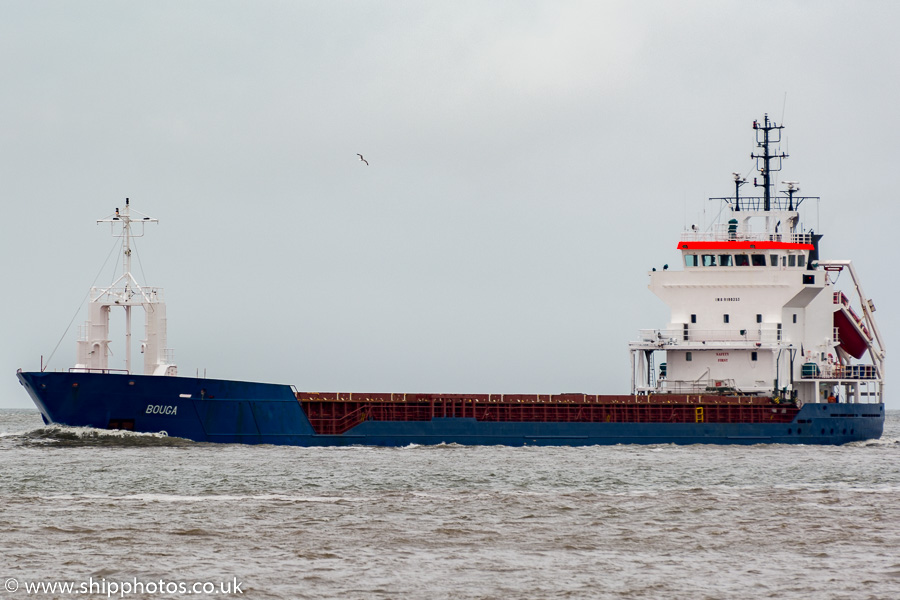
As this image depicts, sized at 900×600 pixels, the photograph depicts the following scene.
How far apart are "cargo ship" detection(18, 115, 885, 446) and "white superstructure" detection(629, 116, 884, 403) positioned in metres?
0.05

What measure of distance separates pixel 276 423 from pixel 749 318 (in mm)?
17283

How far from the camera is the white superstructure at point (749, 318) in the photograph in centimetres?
4250

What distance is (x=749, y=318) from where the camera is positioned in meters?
42.9

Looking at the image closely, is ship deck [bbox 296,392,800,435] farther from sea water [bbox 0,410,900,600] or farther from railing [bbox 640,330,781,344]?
sea water [bbox 0,410,900,600]

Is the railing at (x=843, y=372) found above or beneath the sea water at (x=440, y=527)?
above

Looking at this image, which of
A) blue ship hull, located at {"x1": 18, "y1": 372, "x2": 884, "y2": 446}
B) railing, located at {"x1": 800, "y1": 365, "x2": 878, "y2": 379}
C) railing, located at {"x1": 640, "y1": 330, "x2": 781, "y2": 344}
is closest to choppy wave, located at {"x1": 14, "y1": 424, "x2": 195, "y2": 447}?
blue ship hull, located at {"x1": 18, "y1": 372, "x2": 884, "y2": 446}

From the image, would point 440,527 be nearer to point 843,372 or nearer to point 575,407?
point 575,407

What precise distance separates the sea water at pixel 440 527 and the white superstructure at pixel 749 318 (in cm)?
885

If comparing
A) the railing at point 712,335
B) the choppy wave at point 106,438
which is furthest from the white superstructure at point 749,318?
the choppy wave at point 106,438

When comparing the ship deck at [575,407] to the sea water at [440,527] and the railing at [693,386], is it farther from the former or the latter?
the sea water at [440,527]

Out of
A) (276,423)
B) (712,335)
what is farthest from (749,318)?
(276,423)

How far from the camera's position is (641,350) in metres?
43.0

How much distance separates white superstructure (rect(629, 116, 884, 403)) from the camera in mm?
42500

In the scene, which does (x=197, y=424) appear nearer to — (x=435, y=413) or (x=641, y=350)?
(x=435, y=413)
